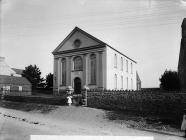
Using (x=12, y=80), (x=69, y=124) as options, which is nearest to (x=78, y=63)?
(x=12, y=80)

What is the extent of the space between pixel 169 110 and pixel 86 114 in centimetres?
575

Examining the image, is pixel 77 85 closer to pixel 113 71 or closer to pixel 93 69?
pixel 93 69

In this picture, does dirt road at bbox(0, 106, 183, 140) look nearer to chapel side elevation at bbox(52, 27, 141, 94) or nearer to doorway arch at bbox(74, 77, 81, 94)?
chapel side elevation at bbox(52, 27, 141, 94)

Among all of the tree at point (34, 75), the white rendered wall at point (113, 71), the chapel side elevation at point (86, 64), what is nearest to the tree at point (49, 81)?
the tree at point (34, 75)

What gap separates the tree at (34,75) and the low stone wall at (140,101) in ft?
117

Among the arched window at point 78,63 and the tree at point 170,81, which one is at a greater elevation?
the arched window at point 78,63

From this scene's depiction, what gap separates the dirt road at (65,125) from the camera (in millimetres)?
10734

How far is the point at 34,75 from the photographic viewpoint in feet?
178

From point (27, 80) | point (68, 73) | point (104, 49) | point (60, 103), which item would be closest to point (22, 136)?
point (60, 103)

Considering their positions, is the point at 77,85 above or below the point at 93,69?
below

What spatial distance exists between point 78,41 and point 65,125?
899 inches

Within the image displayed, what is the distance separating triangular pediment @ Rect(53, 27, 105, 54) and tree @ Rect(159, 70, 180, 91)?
492 inches

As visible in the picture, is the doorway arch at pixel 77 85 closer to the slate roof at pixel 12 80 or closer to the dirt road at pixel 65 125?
the dirt road at pixel 65 125

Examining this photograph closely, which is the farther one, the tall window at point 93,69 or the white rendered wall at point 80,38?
the white rendered wall at point 80,38
